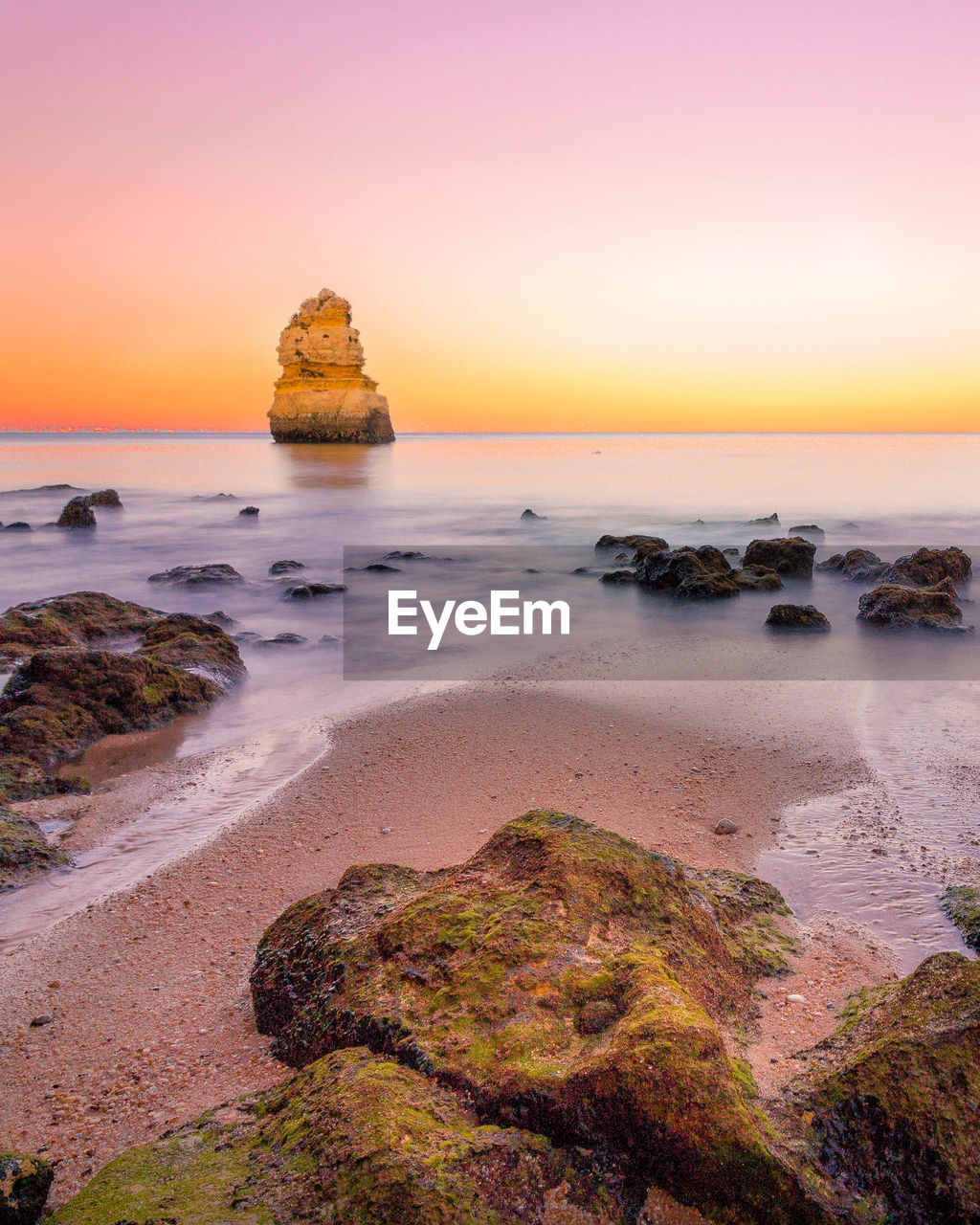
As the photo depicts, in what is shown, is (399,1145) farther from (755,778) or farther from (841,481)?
(841,481)

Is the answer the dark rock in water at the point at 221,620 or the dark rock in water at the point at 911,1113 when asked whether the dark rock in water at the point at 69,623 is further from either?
the dark rock in water at the point at 911,1113

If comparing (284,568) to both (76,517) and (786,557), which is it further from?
(76,517)

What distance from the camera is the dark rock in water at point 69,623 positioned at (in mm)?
7492

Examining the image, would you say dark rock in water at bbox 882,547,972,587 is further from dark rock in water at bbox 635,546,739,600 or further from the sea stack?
the sea stack

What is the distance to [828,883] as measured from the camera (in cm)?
352

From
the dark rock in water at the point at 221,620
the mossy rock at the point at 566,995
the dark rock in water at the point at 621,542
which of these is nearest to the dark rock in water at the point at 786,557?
the dark rock in water at the point at 621,542

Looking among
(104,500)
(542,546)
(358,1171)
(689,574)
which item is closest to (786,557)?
(689,574)

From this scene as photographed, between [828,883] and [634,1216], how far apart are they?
2380 mm

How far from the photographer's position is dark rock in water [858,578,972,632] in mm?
8828

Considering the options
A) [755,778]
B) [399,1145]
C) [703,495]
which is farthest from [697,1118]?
[703,495]

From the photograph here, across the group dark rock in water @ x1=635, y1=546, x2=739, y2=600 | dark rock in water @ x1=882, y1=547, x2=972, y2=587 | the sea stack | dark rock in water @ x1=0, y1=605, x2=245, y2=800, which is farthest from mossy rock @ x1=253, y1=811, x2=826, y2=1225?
the sea stack

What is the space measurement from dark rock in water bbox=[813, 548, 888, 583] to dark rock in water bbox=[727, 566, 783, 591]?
1.45m

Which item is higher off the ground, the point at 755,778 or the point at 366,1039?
the point at 366,1039

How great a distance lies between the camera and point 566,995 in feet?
6.33
